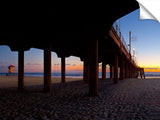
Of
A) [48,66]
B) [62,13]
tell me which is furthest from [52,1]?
[48,66]

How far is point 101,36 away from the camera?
8891 mm

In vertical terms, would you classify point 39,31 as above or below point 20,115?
above

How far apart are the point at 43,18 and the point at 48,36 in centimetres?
337

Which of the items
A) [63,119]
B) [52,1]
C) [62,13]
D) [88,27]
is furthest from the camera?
[88,27]

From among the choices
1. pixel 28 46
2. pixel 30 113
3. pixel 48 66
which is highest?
pixel 28 46

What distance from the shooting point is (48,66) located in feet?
35.0

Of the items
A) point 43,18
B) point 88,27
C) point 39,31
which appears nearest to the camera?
point 43,18

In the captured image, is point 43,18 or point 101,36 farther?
point 101,36

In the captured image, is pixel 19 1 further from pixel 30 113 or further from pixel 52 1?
pixel 30 113

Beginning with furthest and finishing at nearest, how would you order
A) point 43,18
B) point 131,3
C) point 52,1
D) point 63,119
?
point 43,18 → point 52,1 → point 131,3 → point 63,119

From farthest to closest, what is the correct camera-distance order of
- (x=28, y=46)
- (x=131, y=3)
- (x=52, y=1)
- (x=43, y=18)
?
(x=28, y=46) → (x=43, y=18) → (x=52, y=1) → (x=131, y=3)

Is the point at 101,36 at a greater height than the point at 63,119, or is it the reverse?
the point at 101,36

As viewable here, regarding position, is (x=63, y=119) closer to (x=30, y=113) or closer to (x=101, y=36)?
(x=30, y=113)

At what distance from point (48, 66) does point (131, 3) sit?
7.64 meters
